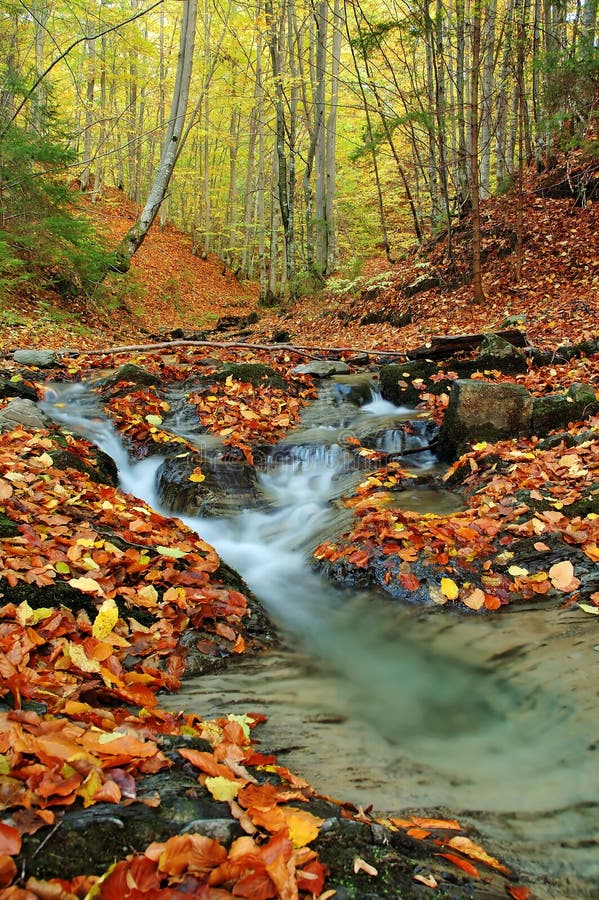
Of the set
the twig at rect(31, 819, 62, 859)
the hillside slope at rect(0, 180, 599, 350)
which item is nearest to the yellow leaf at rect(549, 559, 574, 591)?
the twig at rect(31, 819, 62, 859)

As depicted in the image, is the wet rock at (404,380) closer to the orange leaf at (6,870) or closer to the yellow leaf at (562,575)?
the yellow leaf at (562,575)

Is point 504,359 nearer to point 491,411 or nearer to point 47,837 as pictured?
point 491,411

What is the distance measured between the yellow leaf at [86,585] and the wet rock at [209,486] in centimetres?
248

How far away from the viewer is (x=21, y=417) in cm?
550

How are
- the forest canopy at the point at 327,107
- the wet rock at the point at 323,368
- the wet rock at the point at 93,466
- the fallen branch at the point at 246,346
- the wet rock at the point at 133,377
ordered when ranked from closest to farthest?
the wet rock at the point at 93,466 → the wet rock at the point at 133,377 → the wet rock at the point at 323,368 → the fallen branch at the point at 246,346 → the forest canopy at the point at 327,107

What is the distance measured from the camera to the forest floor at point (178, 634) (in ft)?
4.05

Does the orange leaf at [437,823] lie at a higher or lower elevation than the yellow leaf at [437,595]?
higher

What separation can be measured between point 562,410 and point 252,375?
4468 millimetres

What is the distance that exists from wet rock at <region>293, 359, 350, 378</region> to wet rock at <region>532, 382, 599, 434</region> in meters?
4.18

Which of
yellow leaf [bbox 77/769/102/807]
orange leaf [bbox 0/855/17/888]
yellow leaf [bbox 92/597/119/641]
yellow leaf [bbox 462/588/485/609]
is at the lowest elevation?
yellow leaf [bbox 462/588/485/609]

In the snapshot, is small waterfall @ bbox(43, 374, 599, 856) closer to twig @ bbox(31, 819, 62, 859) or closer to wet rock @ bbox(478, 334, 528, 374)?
twig @ bbox(31, 819, 62, 859)

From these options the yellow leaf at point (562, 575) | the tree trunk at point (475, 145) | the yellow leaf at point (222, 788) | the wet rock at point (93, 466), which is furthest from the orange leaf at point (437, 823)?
the tree trunk at point (475, 145)

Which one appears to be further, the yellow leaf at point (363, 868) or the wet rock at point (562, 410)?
the wet rock at point (562, 410)

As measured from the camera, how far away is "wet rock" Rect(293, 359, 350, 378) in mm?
Answer: 9391
